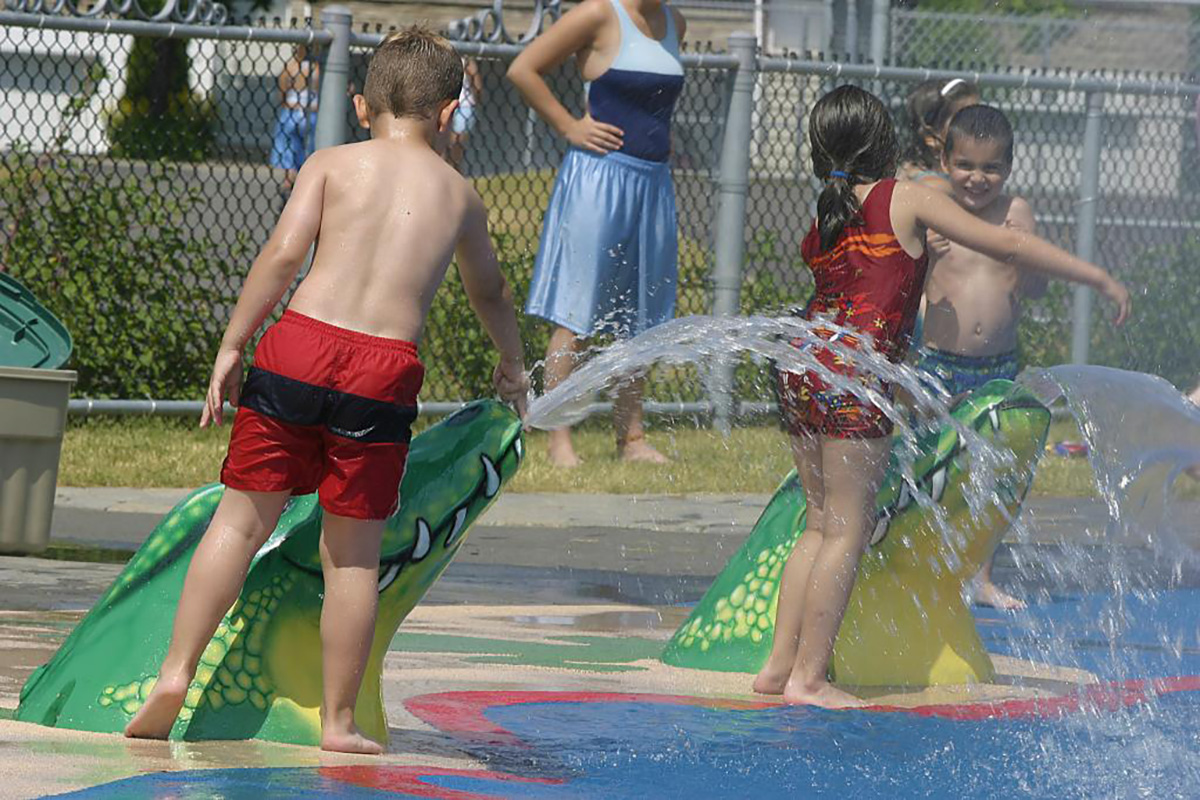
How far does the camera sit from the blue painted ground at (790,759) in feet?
11.7

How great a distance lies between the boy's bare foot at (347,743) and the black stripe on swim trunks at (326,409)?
547mm

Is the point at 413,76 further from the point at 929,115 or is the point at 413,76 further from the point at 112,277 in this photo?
the point at 112,277

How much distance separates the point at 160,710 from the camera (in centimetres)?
375

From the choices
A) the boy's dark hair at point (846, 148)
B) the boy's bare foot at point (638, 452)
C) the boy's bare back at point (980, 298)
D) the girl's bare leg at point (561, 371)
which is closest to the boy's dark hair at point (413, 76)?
the boy's dark hair at point (846, 148)

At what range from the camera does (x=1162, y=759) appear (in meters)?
4.19

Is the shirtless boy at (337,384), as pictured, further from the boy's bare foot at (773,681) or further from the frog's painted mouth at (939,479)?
the frog's painted mouth at (939,479)

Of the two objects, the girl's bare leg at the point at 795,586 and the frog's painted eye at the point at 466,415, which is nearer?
the frog's painted eye at the point at 466,415

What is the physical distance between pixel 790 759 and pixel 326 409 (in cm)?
115

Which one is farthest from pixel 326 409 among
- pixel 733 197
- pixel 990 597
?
pixel 733 197

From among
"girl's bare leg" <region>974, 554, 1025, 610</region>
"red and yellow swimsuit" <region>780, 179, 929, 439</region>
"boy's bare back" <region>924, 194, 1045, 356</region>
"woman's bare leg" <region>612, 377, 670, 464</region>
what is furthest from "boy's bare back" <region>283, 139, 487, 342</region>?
"woman's bare leg" <region>612, 377, 670, 464</region>

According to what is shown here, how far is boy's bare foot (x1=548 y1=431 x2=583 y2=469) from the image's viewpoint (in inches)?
328

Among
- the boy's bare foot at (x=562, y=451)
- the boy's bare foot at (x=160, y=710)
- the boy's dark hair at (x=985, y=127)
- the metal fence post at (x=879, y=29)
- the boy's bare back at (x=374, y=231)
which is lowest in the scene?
the boy's bare foot at (x=562, y=451)

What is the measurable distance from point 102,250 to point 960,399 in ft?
15.2

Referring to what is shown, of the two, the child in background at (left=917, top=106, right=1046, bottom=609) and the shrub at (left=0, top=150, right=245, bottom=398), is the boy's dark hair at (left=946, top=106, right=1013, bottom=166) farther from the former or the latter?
the shrub at (left=0, top=150, right=245, bottom=398)
